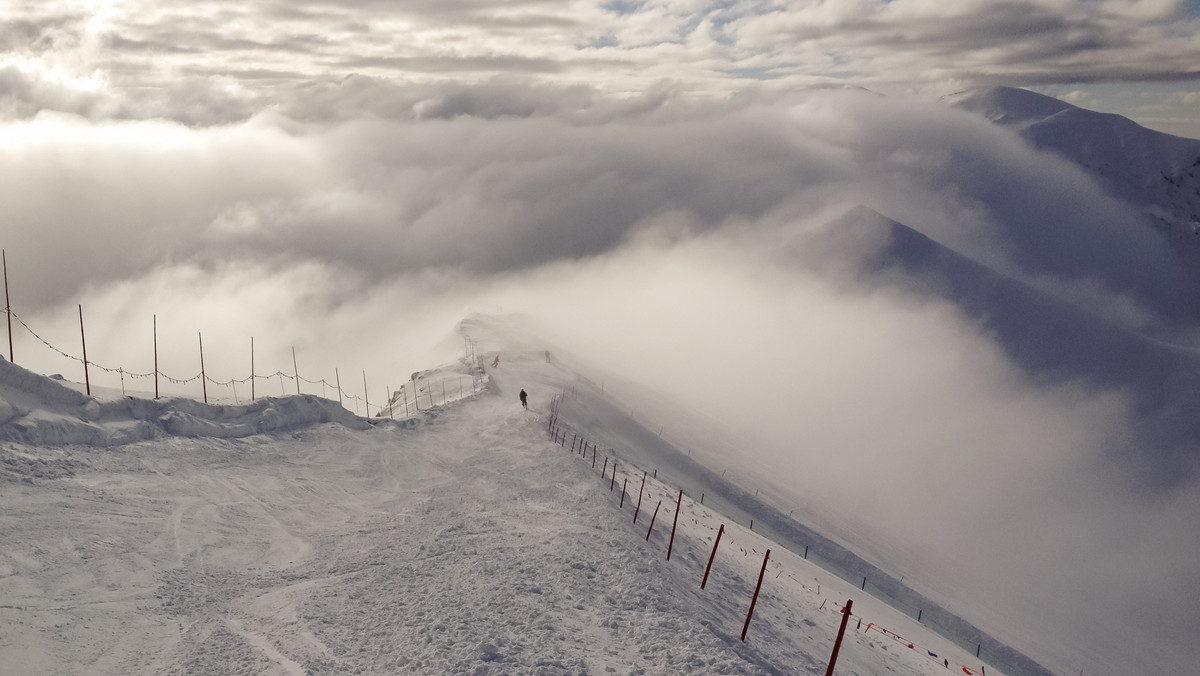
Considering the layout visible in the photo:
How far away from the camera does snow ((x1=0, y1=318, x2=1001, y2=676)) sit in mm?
15297

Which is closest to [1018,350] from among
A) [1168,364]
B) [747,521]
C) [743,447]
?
[1168,364]

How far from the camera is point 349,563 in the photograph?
20.4 m

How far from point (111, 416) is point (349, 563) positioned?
13.3 meters

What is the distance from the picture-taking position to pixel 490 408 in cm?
4331

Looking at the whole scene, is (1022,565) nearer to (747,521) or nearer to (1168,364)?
(747,521)

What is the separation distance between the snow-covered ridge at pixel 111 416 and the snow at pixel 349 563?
78mm

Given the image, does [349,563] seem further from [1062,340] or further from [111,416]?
[1062,340]

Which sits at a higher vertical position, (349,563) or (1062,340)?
(349,563)

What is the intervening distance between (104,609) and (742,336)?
475 ft

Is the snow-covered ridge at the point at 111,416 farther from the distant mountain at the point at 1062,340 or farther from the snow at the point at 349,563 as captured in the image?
the distant mountain at the point at 1062,340

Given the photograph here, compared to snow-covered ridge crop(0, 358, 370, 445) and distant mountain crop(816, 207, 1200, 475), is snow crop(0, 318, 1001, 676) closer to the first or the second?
snow-covered ridge crop(0, 358, 370, 445)

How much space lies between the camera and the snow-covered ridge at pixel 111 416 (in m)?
24.2

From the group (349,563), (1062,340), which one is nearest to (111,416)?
(349,563)

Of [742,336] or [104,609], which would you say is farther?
[742,336]
